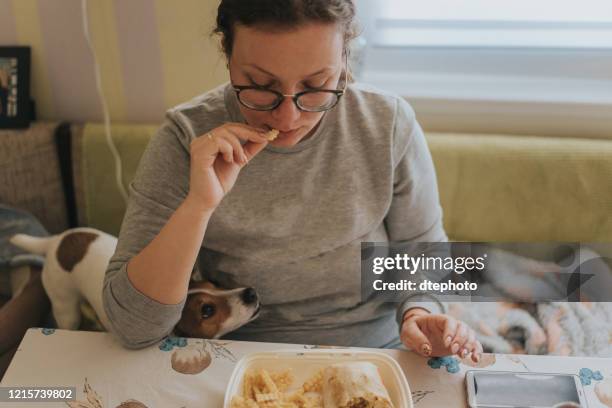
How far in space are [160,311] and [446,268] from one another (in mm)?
564

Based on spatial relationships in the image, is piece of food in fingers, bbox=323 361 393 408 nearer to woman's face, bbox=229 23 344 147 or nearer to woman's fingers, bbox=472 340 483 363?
woman's fingers, bbox=472 340 483 363

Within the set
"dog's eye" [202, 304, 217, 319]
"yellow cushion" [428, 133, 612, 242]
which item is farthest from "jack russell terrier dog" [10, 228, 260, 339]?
"yellow cushion" [428, 133, 612, 242]

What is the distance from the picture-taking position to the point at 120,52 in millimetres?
1654

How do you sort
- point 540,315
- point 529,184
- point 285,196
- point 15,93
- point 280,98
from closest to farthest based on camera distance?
point 280,98 < point 285,196 < point 540,315 < point 529,184 < point 15,93

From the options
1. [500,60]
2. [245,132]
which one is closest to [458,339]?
[245,132]

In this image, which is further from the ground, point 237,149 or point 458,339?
point 237,149

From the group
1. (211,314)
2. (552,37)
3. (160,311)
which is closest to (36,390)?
(160,311)

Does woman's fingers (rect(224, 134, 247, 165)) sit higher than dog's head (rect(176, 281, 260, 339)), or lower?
higher

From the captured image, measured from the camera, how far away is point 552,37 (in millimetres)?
1727

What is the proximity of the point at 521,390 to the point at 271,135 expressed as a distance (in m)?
0.54

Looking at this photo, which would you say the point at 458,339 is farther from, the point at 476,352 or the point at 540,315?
the point at 540,315

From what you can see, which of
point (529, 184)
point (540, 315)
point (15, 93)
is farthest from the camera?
point (15, 93)

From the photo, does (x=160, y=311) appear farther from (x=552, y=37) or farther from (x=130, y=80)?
(x=552, y=37)

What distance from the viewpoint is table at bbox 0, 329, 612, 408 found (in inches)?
33.6
